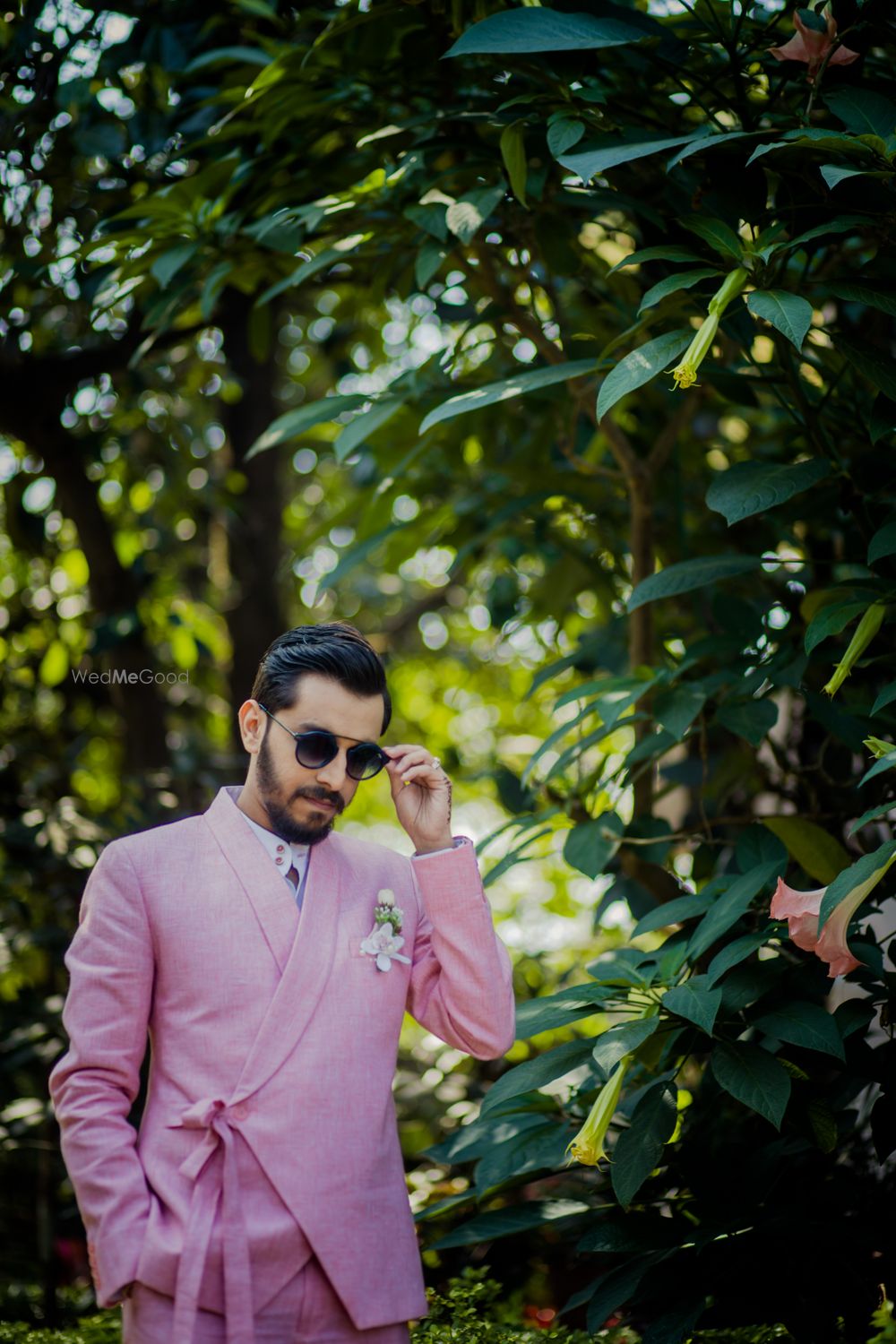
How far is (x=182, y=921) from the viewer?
1474 mm

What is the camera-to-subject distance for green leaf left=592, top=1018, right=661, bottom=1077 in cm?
147

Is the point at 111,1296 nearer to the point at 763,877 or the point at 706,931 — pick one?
the point at 706,931

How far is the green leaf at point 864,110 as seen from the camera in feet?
5.24

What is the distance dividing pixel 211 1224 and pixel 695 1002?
0.62 m

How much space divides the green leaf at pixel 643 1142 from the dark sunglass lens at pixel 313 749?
639mm

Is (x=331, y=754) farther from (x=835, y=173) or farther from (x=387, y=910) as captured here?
(x=835, y=173)

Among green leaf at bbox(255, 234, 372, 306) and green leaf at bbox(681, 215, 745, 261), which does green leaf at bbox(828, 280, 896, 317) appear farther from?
green leaf at bbox(255, 234, 372, 306)

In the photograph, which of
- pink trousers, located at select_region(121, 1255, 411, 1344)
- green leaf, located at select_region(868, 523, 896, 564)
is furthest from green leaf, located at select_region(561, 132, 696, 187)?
pink trousers, located at select_region(121, 1255, 411, 1344)

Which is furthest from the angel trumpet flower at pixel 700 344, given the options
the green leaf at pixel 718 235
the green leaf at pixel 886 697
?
the green leaf at pixel 886 697

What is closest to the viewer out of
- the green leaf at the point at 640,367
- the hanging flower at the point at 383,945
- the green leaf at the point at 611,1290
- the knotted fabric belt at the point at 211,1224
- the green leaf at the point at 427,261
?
the knotted fabric belt at the point at 211,1224

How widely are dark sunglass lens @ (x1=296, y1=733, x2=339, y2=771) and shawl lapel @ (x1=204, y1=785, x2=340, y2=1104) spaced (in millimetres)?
134

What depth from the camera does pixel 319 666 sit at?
5.05ft

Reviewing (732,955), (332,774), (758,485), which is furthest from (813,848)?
(332,774)

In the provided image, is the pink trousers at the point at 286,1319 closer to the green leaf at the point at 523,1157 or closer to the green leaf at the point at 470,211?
the green leaf at the point at 523,1157
